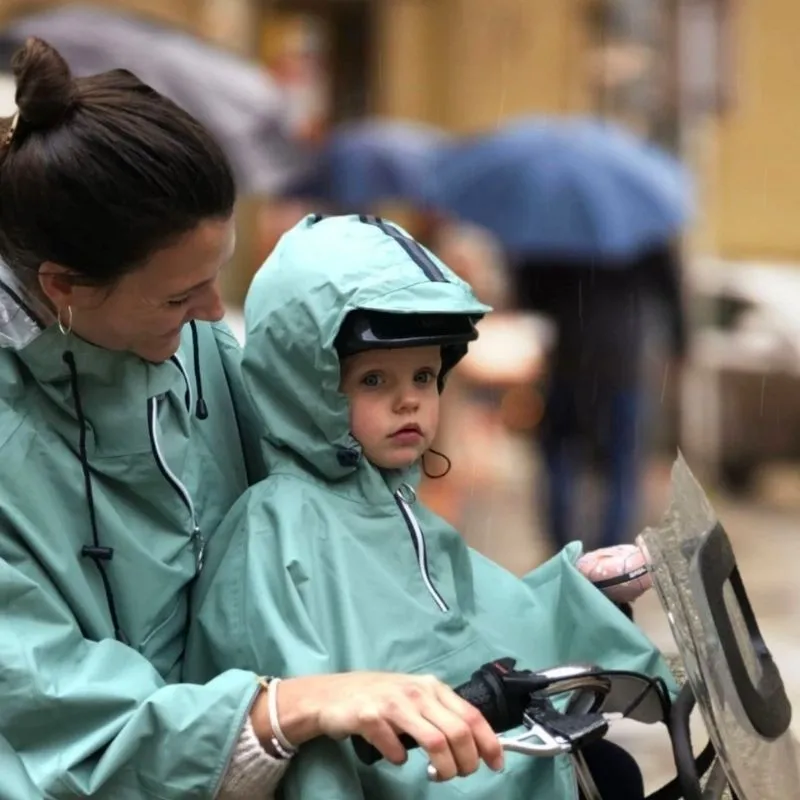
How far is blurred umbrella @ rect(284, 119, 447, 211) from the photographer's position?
35.4 ft

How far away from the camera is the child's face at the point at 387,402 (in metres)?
2.15

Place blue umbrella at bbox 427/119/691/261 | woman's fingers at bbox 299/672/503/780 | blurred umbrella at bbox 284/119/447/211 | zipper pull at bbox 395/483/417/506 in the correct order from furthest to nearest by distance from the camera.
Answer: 1. blurred umbrella at bbox 284/119/447/211
2. blue umbrella at bbox 427/119/691/261
3. zipper pull at bbox 395/483/417/506
4. woman's fingers at bbox 299/672/503/780

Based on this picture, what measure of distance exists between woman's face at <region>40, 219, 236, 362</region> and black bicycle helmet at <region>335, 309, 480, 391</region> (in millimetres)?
228

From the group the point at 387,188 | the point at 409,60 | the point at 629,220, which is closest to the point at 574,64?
the point at 409,60

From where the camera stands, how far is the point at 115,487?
1.98 metres

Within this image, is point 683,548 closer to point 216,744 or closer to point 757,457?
point 216,744

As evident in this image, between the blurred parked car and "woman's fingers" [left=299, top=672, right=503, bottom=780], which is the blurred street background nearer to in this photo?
the blurred parked car

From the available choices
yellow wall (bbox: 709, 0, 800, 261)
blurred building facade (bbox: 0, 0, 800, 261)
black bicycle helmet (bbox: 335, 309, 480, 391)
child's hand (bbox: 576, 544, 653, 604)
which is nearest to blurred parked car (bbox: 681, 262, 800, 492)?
blurred building facade (bbox: 0, 0, 800, 261)

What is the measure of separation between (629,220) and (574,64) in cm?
831

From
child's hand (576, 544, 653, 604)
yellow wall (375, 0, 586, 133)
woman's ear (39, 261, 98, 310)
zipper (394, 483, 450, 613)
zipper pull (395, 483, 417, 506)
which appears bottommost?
child's hand (576, 544, 653, 604)

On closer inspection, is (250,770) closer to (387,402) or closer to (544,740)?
(544,740)

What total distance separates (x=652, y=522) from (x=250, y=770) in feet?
21.3

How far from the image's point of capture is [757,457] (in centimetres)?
1101

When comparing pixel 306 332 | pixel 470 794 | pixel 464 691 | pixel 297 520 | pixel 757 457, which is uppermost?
pixel 306 332
